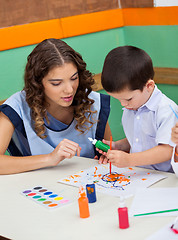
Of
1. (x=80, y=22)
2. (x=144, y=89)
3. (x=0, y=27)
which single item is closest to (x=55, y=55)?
(x=144, y=89)

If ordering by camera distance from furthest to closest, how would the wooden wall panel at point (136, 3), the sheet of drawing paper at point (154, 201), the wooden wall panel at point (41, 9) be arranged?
the wooden wall panel at point (136, 3)
the wooden wall panel at point (41, 9)
the sheet of drawing paper at point (154, 201)

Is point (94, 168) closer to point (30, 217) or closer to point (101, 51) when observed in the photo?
point (30, 217)

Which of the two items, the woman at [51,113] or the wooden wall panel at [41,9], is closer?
the woman at [51,113]

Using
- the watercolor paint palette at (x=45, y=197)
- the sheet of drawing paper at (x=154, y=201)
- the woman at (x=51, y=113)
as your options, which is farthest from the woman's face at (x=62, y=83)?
the sheet of drawing paper at (x=154, y=201)

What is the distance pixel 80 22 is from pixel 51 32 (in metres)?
0.32

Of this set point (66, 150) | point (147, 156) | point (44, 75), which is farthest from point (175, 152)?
point (44, 75)

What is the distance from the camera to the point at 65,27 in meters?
3.11

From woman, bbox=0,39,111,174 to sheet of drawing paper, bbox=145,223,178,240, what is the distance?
0.74 m

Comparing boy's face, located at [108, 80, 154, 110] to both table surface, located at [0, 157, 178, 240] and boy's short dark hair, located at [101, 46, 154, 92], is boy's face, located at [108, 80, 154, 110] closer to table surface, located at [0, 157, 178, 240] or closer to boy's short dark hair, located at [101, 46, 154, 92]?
boy's short dark hair, located at [101, 46, 154, 92]

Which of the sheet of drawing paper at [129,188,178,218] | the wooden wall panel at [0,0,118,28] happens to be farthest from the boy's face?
the wooden wall panel at [0,0,118,28]

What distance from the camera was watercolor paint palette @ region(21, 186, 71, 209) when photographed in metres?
1.50

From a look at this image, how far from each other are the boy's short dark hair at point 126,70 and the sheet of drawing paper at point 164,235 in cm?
71

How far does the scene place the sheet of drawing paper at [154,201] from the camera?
134 cm

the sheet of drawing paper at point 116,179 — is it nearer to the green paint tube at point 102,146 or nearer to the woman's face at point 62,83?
the green paint tube at point 102,146
